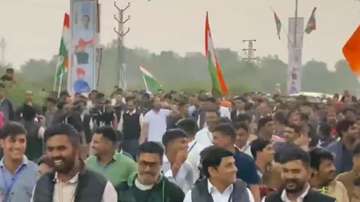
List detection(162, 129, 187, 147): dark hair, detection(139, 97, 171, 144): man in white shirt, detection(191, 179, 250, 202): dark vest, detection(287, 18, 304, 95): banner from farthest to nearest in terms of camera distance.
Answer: detection(287, 18, 304, 95): banner
detection(139, 97, 171, 144): man in white shirt
detection(162, 129, 187, 147): dark hair
detection(191, 179, 250, 202): dark vest

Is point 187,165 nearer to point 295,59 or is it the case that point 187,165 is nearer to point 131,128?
point 131,128

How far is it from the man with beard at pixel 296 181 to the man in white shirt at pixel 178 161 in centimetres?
245

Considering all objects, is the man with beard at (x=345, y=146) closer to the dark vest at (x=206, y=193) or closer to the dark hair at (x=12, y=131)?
the dark vest at (x=206, y=193)

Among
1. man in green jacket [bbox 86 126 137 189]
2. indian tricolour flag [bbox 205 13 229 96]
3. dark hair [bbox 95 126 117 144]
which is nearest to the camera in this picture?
man in green jacket [bbox 86 126 137 189]

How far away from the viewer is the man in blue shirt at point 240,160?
8531 millimetres

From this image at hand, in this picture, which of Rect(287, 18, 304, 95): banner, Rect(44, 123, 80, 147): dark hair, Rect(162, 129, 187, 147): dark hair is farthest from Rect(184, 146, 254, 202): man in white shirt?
Rect(287, 18, 304, 95): banner

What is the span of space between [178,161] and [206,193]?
6.53ft

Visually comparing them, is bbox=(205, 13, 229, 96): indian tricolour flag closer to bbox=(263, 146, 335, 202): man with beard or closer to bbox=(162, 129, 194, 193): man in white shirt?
bbox=(162, 129, 194, 193): man in white shirt

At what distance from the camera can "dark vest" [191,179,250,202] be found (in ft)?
22.6

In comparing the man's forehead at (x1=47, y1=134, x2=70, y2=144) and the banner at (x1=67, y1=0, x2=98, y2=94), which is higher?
the banner at (x1=67, y1=0, x2=98, y2=94)

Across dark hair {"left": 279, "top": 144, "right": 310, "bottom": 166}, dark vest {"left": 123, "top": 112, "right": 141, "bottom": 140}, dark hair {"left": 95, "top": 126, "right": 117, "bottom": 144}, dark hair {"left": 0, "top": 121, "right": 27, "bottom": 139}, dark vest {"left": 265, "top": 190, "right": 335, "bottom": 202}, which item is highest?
dark hair {"left": 0, "top": 121, "right": 27, "bottom": 139}

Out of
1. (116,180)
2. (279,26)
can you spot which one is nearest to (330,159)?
(116,180)

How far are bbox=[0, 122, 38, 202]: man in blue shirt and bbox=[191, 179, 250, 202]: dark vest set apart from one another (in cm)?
128

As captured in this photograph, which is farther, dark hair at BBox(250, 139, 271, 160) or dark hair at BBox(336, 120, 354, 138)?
dark hair at BBox(336, 120, 354, 138)
